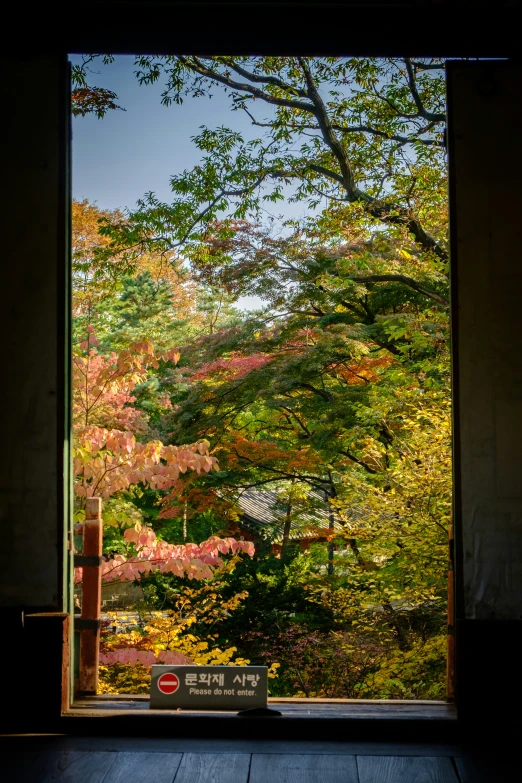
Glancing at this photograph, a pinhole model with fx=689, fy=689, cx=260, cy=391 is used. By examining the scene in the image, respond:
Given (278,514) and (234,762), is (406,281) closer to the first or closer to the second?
(278,514)

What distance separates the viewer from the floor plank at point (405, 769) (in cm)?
167

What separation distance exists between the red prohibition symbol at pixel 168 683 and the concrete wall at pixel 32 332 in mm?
383

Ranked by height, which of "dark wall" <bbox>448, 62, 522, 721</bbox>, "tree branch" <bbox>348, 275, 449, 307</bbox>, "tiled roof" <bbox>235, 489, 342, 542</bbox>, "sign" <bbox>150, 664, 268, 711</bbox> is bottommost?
"tiled roof" <bbox>235, 489, 342, 542</bbox>

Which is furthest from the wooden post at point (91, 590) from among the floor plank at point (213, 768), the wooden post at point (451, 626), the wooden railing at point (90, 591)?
the wooden post at point (451, 626)

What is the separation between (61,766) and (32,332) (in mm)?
1182

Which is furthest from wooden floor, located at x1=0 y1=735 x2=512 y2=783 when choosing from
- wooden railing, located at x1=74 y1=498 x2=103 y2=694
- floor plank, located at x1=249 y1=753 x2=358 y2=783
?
wooden railing, located at x1=74 y1=498 x2=103 y2=694

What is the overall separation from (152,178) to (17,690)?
25.7 ft

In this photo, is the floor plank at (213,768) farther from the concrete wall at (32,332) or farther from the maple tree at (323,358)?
the maple tree at (323,358)

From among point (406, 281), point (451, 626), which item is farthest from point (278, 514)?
point (451, 626)

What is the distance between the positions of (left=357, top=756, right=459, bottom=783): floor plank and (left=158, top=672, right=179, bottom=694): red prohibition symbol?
58 centimetres

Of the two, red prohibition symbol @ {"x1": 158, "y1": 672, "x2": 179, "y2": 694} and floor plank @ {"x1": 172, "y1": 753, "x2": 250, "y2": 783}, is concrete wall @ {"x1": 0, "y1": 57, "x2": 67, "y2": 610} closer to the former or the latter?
red prohibition symbol @ {"x1": 158, "y1": 672, "x2": 179, "y2": 694}

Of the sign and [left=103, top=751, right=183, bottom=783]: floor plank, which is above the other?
the sign

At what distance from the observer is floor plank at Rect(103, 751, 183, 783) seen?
166 cm

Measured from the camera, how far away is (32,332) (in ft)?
6.77
